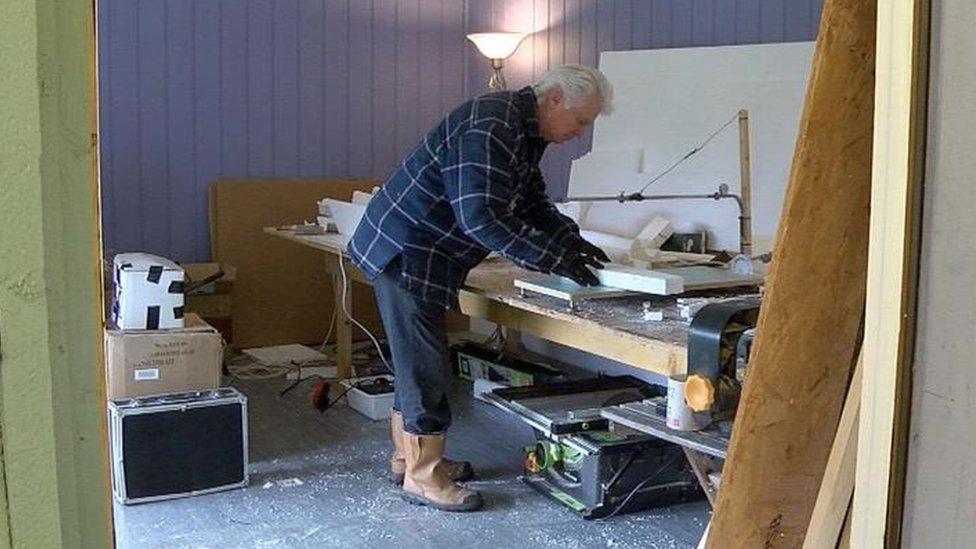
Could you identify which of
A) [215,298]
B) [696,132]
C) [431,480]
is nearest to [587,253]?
[431,480]

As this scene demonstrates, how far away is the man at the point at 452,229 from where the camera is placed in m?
2.87

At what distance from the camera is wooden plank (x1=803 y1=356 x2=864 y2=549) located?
130 cm

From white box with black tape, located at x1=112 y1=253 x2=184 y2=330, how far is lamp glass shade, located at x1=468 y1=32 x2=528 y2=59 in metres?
2.22

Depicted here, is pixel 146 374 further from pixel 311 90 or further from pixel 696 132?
pixel 311 90

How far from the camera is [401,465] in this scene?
11.6 ft

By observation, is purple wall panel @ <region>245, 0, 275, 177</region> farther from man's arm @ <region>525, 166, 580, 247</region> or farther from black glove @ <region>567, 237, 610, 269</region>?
black glove @ <region>567, 237, 610, 269</region>

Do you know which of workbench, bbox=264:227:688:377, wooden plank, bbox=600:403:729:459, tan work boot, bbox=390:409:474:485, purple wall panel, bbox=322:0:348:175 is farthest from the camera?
purple wall panel, bbox=322:0:348:175

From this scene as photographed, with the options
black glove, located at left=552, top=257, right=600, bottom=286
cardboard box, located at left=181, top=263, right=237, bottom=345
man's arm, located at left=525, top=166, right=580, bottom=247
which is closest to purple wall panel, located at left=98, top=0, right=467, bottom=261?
cardboard box, located at left=181, top=263, right=237, bottom=345

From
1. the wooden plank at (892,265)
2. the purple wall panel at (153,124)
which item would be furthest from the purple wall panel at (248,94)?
the wooden plank at (892,265)

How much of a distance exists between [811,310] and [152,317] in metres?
2.83

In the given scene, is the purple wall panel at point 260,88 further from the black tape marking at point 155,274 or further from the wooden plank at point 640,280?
the wooden plank at point 640,280

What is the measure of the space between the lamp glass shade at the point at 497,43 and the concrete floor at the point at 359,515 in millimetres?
2172

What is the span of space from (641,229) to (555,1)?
1.58 meters

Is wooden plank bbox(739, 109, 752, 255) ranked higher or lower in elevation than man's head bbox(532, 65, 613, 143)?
lower
